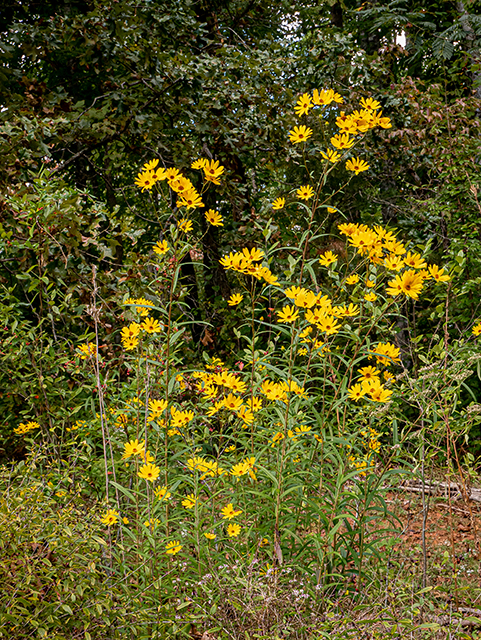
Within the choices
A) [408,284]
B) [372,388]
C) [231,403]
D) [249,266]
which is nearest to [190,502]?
[231,403]

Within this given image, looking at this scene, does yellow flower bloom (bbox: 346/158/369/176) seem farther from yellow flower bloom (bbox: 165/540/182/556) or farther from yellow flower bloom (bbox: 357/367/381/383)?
yellow flower bloom (bbox: 165/540/182/556)

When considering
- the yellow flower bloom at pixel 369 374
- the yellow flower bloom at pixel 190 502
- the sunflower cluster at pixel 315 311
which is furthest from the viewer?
the yellow flower bloom at pixel 190 502

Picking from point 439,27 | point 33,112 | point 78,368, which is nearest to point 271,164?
point 33,112

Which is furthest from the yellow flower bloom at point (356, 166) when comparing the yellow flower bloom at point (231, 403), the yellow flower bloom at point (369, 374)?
the yellow flower bloom at point (231, 403)

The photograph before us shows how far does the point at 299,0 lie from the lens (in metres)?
7.51

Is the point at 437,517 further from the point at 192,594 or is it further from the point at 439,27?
the point at 439,27

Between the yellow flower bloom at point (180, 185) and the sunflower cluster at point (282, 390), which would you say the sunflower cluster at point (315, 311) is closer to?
the sunflower cluster at point (282, 390)

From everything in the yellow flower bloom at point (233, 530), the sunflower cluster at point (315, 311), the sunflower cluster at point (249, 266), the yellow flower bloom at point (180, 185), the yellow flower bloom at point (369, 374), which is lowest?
the yellow flower bloom at point (233, 530)

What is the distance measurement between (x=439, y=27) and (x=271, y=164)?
4876 millimetres

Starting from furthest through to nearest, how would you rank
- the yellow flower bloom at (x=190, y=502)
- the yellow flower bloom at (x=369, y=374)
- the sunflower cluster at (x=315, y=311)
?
1. the yellow flower bloom at (x=190, y=502)
2. the yellow flower bloom at (x=369, y=374)
3. the sunflower cluster at (x=315, y=311)

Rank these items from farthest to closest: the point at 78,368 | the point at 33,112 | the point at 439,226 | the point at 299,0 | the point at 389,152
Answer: the point at 299,0, the point at 439,226, the point at 389,152, the point at 33,112, the point at 78,368

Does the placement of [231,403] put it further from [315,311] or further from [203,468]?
[315,311]

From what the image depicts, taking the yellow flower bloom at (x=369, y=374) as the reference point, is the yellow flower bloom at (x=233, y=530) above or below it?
below

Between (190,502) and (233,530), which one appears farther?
(190,502)
